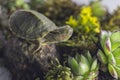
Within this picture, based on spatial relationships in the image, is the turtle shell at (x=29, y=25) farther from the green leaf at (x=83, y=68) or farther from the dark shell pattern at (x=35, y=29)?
the green leaf at (x=83, y=68)

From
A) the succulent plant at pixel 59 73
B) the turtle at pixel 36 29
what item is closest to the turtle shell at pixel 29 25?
the turtle at pixel 36 29

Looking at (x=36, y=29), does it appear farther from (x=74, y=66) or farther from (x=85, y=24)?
(x=85, y=24)

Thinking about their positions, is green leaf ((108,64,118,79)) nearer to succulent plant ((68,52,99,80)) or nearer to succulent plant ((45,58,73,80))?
succulent plant ((68,52,99,80))

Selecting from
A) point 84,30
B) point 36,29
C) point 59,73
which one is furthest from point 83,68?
point 84,30

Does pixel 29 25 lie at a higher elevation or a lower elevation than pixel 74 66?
higher

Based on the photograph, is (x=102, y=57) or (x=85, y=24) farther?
(x=85, y=24)

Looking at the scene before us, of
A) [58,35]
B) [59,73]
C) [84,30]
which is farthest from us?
[84,30]
